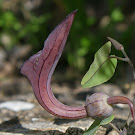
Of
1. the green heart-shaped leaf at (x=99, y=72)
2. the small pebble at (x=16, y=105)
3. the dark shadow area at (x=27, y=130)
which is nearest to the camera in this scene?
the green heart-shaped leaf at (x=99, y=72)

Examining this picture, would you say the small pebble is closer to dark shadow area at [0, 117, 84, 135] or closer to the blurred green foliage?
dark shadow area at [0, 117, 84, 135]

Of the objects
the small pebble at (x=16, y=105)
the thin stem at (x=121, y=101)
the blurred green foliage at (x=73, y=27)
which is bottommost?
the thin stem at (x=121, y=101)

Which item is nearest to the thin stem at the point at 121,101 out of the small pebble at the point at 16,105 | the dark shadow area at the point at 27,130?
the dark shadow area at the point at 27,130

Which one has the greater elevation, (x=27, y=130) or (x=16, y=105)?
(x=16, y=105)

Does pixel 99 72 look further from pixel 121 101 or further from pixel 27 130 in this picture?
pixel 27 130

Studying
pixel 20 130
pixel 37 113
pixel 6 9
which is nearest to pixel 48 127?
pixel 20 130

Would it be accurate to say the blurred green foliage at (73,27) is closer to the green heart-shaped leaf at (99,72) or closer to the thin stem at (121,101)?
the green heart-shaped leaf at (99,72)

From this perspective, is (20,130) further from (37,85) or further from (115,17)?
(115,17)

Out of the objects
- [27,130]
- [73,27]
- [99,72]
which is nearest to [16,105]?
[27,130]

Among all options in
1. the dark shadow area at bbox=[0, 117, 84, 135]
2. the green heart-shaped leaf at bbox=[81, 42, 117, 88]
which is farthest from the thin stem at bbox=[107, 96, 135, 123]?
the dark shadow area at bbox=[0, 117, 84, 135]
